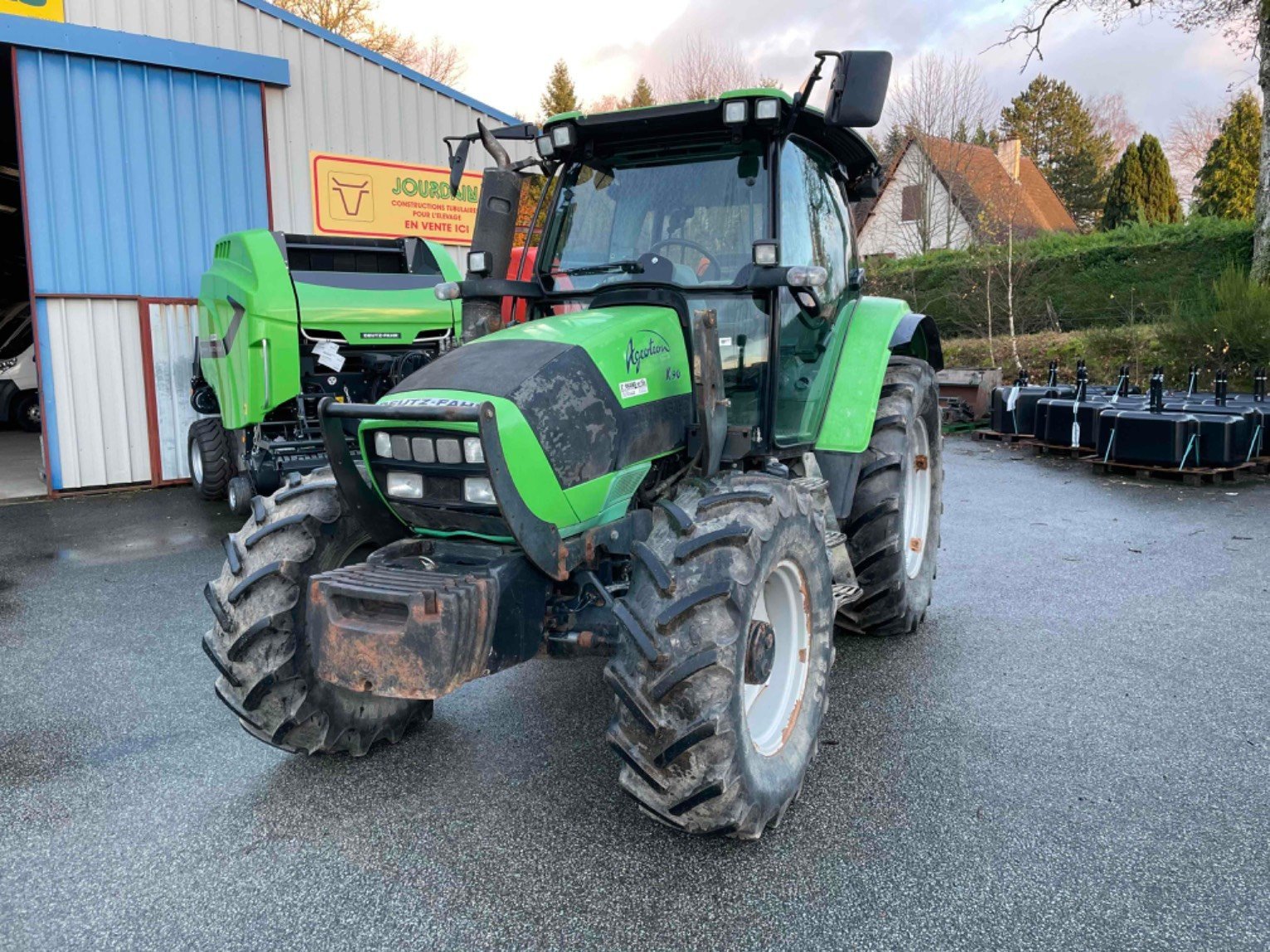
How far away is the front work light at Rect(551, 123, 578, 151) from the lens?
3.69 meters

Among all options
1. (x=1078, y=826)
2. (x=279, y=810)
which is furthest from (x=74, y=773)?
(x=1078, y=826)

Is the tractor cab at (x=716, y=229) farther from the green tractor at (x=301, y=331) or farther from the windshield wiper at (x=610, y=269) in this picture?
the green tractor at (x=301, y=331)

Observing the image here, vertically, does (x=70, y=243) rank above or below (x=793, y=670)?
above

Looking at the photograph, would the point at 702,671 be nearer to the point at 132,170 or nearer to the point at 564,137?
the point at 564,137

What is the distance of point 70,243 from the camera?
359 inches

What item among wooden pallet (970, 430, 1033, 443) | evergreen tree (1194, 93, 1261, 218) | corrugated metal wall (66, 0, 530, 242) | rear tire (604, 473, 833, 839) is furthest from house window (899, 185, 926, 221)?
rear tire (604, 473, 833, 839)

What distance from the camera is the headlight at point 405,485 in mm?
2771

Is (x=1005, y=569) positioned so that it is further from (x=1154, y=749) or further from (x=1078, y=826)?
(x=1078, y=826)

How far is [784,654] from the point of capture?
318cm

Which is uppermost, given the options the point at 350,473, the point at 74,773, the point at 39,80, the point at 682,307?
the point at 39,80

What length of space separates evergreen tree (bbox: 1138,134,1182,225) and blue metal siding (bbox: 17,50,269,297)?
27.2 m

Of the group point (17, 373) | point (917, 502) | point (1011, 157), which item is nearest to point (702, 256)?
point (917, 502)

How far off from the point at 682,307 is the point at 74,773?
2.64 metres

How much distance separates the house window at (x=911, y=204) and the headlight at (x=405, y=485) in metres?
22.0
